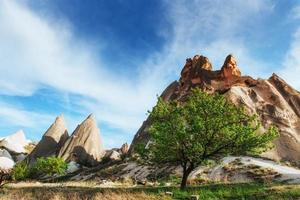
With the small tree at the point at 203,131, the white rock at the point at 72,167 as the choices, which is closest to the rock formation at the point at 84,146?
the white rock at the point at 72,167

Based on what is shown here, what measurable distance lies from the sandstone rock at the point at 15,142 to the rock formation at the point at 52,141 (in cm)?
2790

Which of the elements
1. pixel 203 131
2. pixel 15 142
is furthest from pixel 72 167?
pixel 203 131

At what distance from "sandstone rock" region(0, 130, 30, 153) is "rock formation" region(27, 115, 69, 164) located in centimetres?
2790

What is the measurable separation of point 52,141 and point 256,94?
208 ft

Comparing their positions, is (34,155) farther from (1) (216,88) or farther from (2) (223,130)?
(2) (223,130)

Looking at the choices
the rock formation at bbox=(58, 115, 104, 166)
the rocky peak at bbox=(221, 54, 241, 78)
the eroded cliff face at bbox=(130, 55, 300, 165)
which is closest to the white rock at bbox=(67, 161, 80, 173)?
the rock formation at bbox=(58, 115, 104, 166)

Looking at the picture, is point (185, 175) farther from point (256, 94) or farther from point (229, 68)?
point (229, 68)

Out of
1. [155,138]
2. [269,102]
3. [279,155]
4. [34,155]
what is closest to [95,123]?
[34,155]

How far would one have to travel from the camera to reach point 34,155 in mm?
115875

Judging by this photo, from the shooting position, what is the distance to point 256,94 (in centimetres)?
9375

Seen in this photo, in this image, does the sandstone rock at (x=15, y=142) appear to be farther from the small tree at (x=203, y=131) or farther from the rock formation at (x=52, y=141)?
the small tree at (x=203, y=131)

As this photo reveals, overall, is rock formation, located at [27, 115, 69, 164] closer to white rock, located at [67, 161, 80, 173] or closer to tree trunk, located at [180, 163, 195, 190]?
white rock, located at [67, 161, 80, 173]

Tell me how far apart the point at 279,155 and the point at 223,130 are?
4754 cm

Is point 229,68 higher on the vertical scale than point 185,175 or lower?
higher
